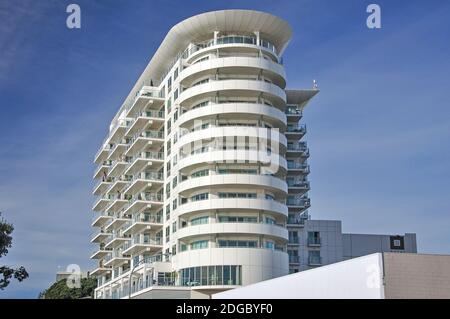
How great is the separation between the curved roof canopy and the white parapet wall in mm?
49269

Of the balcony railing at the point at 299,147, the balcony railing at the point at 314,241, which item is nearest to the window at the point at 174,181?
the balcony railing at the point at 299,147

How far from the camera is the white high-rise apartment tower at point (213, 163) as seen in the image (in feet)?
253

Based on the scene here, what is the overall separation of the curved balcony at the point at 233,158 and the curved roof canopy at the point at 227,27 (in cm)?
1635

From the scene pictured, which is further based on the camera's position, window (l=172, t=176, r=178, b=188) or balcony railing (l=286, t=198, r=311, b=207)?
balcony railing (l=286, t=198, r=311, b=207)

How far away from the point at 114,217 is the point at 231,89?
40351 millimetres

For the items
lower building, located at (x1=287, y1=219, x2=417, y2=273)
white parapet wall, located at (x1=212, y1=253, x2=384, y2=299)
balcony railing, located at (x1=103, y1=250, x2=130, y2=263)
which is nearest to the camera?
white parapet wall, located at (x1=212, y1=253, x2=384, y2=299)

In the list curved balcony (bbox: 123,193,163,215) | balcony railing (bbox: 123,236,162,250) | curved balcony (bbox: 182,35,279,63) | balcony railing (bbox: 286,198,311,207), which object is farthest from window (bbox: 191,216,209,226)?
balcony railing (bbox: 286,198,311,207)

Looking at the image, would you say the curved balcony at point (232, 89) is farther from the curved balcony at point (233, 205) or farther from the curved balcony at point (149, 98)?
the curved balcony at point (233, 205)

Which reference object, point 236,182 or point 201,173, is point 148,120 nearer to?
point 201,173

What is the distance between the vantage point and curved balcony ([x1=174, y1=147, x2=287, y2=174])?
78.9m

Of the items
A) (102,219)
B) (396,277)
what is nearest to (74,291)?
(102,219)

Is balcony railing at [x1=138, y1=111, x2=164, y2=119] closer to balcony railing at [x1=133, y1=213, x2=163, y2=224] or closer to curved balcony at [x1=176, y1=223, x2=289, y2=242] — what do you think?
balcony railing at [x1=133, y1=213, x2=163, y2=224]

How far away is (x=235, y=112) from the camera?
80375 mm
